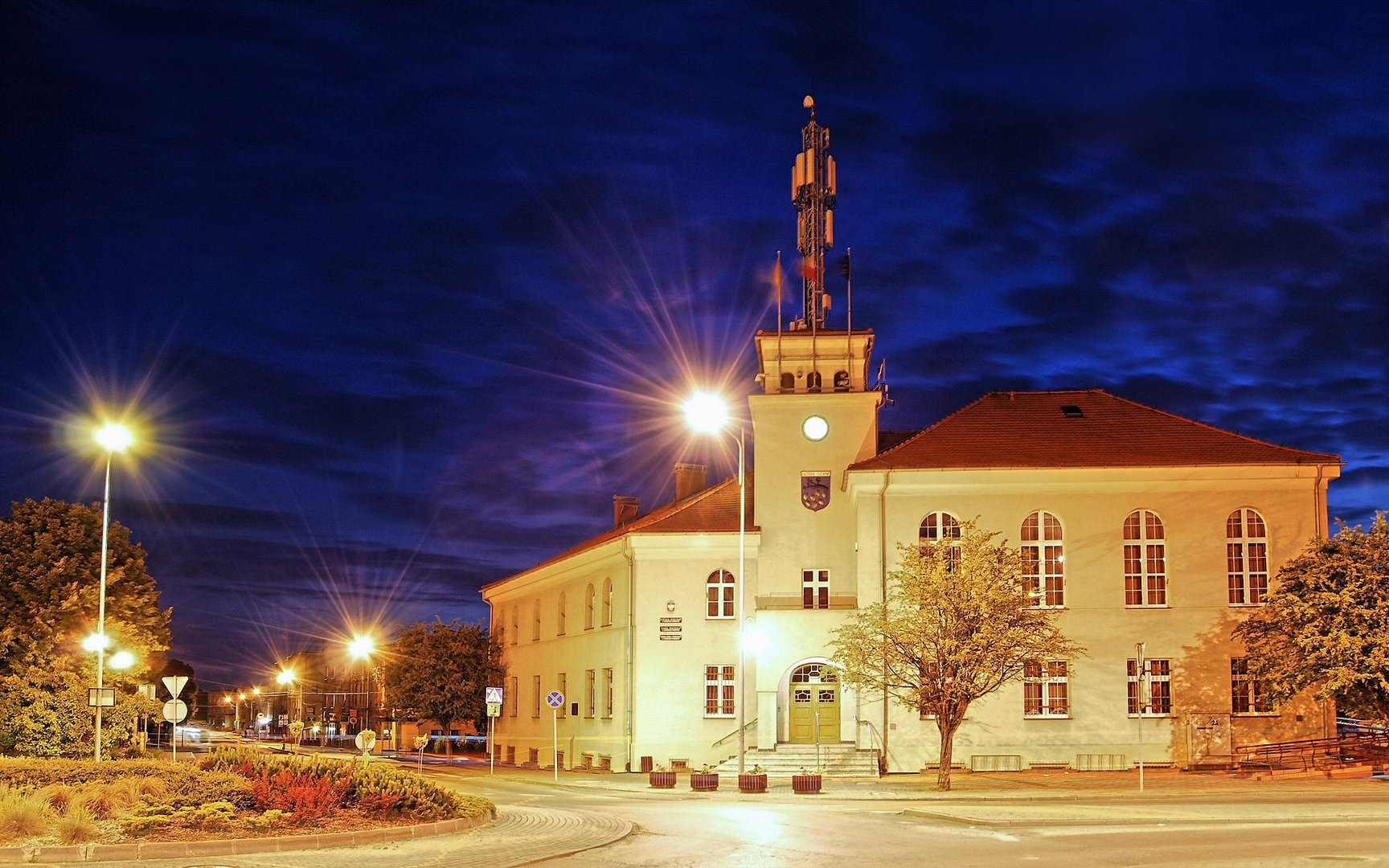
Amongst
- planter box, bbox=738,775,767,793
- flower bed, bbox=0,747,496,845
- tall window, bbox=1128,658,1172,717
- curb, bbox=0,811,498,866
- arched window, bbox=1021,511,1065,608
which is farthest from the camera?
arched window, bbox=1021,511,1065,608

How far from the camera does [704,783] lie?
31.2 metres

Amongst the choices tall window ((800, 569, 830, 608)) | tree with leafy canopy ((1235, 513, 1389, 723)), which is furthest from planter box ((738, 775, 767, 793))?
tree with leafy canopy ((1235, 513, 1389, 723))

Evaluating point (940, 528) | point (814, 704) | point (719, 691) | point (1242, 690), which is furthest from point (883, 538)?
point (1242, 690)

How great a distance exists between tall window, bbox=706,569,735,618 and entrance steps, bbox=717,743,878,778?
5.88 metres

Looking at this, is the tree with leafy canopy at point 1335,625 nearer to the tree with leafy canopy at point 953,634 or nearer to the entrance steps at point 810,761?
the tree with leafy canopy at point 953,634

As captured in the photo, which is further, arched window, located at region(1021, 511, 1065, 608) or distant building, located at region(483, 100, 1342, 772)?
arched window, located at region(1021, 511, 1065, 608)

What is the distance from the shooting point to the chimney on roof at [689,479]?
5618cm

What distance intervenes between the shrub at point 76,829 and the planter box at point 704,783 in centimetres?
1652

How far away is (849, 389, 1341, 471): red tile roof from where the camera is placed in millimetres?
38750

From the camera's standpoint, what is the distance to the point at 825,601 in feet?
139

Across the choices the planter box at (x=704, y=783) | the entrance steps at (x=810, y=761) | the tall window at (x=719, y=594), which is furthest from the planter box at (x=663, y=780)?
the tall window at (x=719, y=594)

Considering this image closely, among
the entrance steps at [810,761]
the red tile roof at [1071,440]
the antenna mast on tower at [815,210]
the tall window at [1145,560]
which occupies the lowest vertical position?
the entrance steps at [810,761]

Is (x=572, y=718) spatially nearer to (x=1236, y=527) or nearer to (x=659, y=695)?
(x=659, y=695)

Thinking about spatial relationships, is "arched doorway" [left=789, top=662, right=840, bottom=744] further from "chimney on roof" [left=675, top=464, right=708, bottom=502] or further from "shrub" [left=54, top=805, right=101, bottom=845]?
"shrub" [left=54, top=805, right=101, bottom=845]
